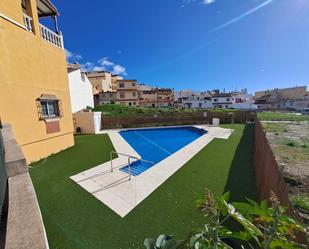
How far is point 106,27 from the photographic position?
63.5 feet

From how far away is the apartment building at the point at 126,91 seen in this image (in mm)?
37750

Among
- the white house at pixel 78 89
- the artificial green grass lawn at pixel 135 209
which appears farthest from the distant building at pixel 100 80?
the artificial green grass lawn at pixel 135 209

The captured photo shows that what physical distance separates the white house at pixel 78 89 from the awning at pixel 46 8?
356 inches

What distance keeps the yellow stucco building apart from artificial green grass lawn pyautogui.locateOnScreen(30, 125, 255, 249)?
1786 mm

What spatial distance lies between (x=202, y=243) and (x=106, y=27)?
23.1m

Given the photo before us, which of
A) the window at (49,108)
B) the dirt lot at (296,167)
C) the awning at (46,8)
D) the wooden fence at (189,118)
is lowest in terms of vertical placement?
the wooden fence at (189,118)

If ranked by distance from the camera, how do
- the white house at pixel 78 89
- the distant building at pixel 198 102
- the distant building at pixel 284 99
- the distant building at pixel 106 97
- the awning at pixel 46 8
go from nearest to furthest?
1. the awning at pixel 46 8
2. the white house at pixel 78 89
3. the distant building at pixel 106 97
4. the distant building at pixel 284 99
5. the distant building at pixel 198 102

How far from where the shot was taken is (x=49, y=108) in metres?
9.27

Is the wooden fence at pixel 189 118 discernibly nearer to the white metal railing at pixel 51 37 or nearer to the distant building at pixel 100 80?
the white metal railing at pixel 51 37

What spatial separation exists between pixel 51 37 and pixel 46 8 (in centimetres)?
176

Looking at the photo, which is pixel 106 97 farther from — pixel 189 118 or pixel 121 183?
pixel 121 183

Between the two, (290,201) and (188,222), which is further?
(188,222)

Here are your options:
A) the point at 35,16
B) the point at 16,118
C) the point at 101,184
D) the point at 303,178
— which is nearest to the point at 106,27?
the point at 35,16

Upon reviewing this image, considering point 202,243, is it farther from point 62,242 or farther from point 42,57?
point 42,57
